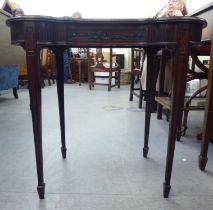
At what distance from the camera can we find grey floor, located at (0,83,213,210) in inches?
38.0

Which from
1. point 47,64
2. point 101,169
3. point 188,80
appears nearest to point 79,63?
point 47,64

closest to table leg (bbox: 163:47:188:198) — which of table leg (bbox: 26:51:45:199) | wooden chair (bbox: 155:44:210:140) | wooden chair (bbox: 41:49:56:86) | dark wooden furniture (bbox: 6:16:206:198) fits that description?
dark wooden furniture (bbox: 6:16:206:198)

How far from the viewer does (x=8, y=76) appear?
3021 millimetres

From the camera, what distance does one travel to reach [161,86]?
2.29 meters

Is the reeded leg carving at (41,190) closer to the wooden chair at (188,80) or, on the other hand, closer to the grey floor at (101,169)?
the grey floor at (101,169)

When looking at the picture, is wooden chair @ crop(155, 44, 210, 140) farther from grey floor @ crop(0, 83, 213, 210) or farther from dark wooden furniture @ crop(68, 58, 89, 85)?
dark wooden furniture @ crop(68, 58, 89, 85)

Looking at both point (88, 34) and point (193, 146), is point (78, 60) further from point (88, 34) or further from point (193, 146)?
point (88, 34)

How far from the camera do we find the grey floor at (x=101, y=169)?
96 cm

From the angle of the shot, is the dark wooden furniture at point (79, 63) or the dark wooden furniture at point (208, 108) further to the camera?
the dark wooden furniture at point (79, 63)

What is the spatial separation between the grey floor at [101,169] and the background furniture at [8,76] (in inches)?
37.4

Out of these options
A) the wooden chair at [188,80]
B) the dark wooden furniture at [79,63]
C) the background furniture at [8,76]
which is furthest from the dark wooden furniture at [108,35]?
the dark wooden furniture at [79,63]

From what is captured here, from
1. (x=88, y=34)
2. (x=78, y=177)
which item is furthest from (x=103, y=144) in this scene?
(x=88, y=34)

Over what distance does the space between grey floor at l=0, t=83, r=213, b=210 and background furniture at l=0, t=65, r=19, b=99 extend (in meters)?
0.95

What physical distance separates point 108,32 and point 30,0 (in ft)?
18.9
